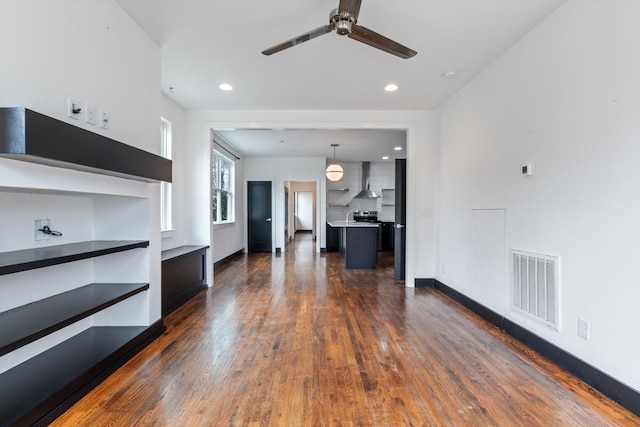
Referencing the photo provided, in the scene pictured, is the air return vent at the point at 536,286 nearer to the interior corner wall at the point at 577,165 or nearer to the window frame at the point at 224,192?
the interior corner wall at the point at 577,165

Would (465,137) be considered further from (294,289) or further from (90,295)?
(90,295)

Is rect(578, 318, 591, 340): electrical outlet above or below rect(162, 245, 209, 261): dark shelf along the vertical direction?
below

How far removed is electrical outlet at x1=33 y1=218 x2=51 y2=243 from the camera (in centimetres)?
203

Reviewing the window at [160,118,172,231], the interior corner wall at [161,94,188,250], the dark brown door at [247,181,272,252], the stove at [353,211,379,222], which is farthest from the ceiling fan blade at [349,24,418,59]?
the stove at [353,211,379,222]

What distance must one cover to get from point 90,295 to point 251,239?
6258mm

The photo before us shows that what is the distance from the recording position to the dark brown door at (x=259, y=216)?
8508 mm

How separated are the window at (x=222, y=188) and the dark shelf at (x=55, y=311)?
3804 millimetres

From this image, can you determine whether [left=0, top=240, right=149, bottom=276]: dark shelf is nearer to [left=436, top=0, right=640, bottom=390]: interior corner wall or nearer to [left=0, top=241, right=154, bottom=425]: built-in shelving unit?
[left=0, top=241, right=154, bottom=425]: built-in shelving unit

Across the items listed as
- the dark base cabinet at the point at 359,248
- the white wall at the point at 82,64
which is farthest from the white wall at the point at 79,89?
the dark base cabinet at the point at 359,248

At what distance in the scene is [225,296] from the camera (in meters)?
4.15

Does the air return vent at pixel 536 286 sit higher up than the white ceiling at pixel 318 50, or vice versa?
the white ceiling at pixel 318 50

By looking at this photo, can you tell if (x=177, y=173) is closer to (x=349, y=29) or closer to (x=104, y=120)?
(x=104, y=120)

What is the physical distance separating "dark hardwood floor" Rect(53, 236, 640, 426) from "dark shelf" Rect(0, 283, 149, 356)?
0.51m

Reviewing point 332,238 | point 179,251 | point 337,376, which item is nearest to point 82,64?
point 179,251
